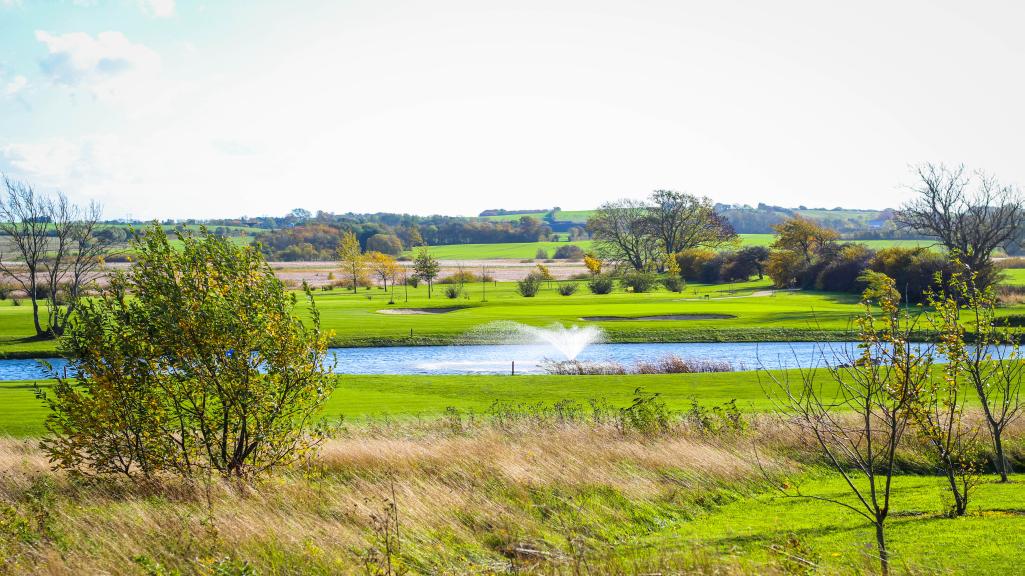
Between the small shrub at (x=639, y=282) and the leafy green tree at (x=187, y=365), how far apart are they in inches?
2871

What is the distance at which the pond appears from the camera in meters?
38.5

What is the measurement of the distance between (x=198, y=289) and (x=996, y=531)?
11.5m

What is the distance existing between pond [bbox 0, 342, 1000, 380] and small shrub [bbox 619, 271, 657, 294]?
3651cm

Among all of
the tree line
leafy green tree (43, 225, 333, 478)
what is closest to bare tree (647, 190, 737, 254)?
the tree line

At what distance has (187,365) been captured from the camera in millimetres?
12133

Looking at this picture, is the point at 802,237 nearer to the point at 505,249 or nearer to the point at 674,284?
the point at 674,284

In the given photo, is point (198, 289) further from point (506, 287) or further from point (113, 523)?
point (506, 287)

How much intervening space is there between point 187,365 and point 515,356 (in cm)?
3210

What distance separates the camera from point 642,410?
59.8 feet

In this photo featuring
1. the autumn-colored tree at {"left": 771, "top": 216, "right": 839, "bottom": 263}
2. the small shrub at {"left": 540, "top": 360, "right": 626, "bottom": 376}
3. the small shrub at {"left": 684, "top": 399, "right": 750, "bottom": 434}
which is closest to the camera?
the small shrub at {"left": 684, "top": 399, "right": 750, "bottom": 434}

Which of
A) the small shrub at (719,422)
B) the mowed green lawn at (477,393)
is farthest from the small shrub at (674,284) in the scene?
the small shrub at (719,422)

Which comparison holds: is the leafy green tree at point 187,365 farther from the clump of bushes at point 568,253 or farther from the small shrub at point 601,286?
the clump of bushes at point 568,253

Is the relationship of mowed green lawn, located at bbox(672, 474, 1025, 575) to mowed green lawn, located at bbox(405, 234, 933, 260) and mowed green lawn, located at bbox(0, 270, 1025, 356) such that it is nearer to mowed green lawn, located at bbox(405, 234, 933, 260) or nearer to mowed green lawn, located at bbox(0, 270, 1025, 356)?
mowed green lawn, located at bbox(0, 270, 1025, 356)

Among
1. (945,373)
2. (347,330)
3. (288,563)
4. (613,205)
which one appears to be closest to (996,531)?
(945,373)
